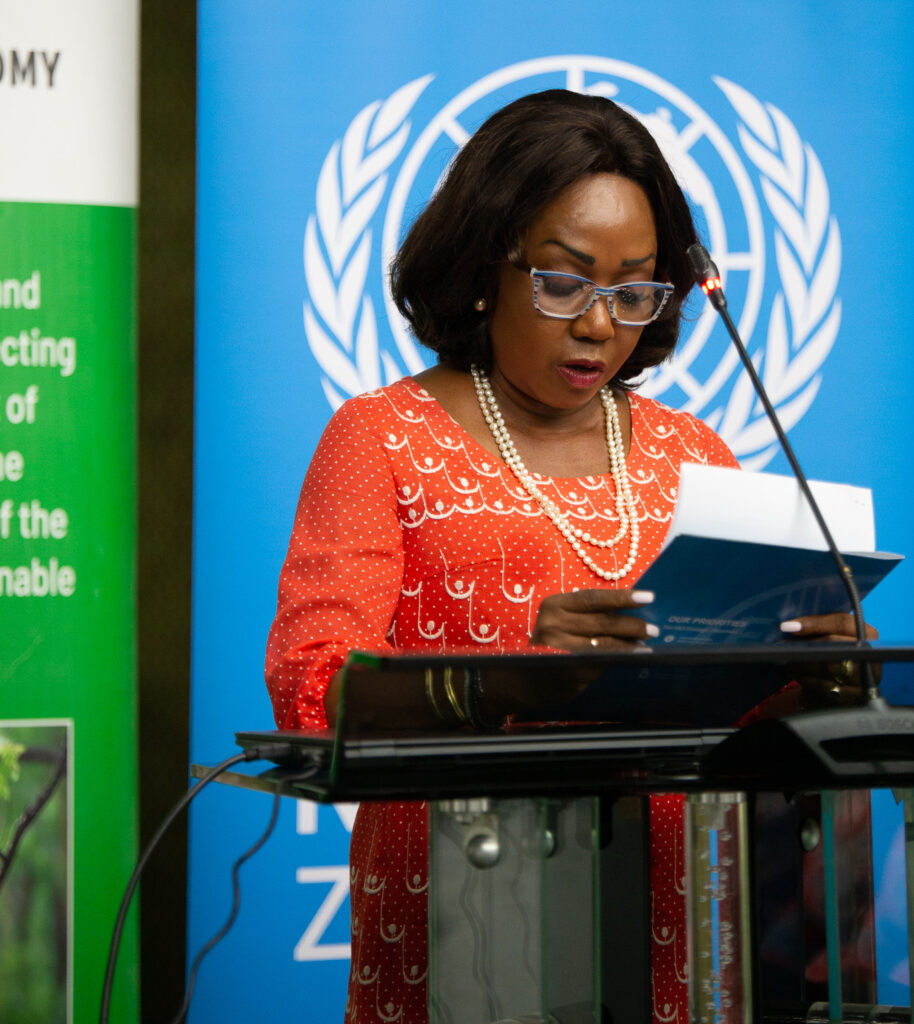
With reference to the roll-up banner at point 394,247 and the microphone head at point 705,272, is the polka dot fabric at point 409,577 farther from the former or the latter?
the roll-up banner at point 394,247

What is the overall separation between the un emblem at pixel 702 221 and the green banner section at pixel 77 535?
18.2 inches

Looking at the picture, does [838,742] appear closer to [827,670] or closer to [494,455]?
[827,670]

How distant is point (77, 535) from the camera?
88.6 inches

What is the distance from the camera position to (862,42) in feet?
8.78

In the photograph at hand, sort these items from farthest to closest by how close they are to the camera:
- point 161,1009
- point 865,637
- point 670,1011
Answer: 1. point 161,1009
2. point 670,1011
3. point 865,637

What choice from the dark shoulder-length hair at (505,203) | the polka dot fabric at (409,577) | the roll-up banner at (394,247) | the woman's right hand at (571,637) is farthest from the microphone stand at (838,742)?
the roll-up banner at (394,247)

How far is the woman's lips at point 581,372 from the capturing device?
150 centimetres

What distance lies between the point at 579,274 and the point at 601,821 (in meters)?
0.79

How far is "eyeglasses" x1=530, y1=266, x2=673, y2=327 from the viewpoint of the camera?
144cm

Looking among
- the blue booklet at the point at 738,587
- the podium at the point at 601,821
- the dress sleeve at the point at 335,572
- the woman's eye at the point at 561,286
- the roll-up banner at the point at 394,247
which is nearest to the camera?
the podium at the point at 601,821

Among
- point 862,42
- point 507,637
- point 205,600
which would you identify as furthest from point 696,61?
point 507,637

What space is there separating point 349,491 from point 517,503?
0.21 metres

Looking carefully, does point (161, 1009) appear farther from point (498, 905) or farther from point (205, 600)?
point (498, 905)

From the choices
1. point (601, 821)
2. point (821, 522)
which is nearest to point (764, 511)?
point (821, 522)
